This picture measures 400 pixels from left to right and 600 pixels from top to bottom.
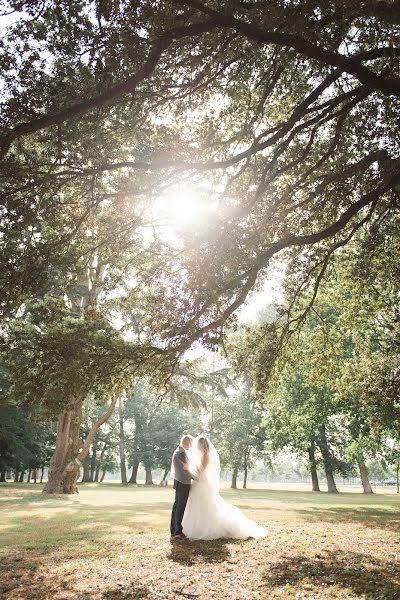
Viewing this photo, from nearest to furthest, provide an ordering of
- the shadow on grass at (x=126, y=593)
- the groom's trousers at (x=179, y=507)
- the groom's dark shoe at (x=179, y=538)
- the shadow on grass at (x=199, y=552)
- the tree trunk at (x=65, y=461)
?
the shadow on grass at (x=126, y=593) < the shadow on grass at (x=199, y=552) < the groom's dark shoe at (x=179, y=538) < the groom's trousers at (x=179, y=507) < the tree trunk at (x=65, y=461)

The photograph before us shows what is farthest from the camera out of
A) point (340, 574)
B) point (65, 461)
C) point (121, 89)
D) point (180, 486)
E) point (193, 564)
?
point (65, 461)

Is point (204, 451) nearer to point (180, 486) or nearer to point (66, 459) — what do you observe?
point (180, 486)

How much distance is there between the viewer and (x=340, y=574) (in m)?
6.18

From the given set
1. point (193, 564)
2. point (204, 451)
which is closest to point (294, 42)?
point (193, 564)

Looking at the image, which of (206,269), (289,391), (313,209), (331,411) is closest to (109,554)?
(206,269)

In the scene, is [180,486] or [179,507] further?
[180,486]

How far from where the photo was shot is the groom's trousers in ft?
29.9

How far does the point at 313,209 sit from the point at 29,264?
533 centimetres

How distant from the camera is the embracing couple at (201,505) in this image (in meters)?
8.92

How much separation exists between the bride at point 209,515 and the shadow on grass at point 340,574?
1982 millimetres

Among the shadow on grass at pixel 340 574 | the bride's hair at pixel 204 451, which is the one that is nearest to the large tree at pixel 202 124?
the bride's hair at pixel 204 451

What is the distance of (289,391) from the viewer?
2670 centimetres

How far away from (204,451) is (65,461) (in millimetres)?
15801

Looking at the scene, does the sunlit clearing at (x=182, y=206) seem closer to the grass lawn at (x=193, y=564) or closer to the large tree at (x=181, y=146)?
the large tree at (x=181, y=146)
